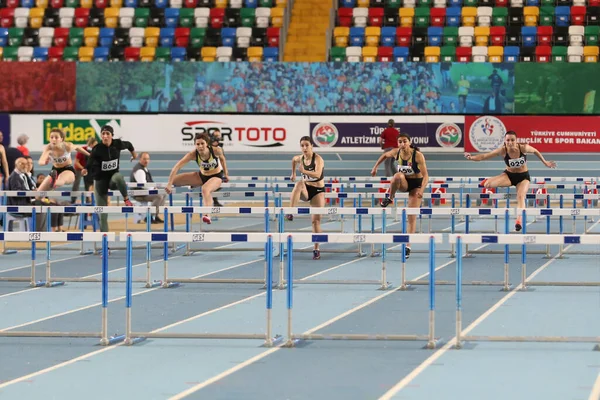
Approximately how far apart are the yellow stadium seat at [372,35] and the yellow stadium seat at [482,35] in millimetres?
2359

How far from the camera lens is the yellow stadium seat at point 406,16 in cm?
2906

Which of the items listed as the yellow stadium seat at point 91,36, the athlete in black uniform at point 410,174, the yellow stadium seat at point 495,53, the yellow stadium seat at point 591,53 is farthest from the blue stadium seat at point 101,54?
the athlete in black uniform at point 410,174

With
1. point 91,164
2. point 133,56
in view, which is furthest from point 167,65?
point 91,164

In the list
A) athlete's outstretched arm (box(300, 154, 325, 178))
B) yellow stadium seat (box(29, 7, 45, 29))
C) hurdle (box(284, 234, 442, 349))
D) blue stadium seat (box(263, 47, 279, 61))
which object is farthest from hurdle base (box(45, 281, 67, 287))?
yellow stadium seat (box(29, 7, 45, 29))

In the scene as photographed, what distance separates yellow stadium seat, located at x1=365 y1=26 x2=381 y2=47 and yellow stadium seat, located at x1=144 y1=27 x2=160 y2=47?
202 inches

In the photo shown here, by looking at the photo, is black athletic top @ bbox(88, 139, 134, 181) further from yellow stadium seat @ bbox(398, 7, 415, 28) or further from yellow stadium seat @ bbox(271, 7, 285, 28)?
yellow stadium seat @ bbox(398, 7, 415, 28)

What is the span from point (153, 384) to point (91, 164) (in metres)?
9.48

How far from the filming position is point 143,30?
1154 inches

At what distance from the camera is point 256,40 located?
28.5 m

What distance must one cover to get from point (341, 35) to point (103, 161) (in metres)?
13.9

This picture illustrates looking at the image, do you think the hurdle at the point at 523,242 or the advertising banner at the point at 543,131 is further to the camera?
the advertising banner at the point at 543,131

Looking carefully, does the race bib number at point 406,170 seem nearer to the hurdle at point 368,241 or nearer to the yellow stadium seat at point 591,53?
the hurdle at point 368,241

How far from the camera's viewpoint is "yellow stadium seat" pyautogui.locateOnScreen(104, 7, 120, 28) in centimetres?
2994

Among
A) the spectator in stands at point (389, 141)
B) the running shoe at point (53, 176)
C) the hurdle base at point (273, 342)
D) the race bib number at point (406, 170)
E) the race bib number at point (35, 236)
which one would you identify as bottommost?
the hurdle base at point (273, 342)
